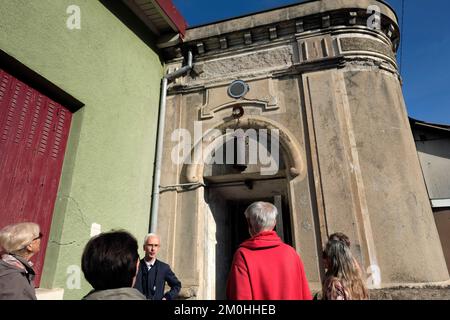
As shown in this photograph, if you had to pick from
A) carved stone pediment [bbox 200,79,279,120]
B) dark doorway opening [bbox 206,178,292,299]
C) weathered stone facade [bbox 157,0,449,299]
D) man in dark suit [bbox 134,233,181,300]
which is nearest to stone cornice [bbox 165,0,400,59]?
weathered stone facade [bbox 157,0,449,299]

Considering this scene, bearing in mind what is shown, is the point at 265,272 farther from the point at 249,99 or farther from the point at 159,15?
the point at 159,15

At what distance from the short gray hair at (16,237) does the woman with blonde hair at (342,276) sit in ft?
7.07

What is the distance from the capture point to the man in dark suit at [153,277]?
11.3 feet

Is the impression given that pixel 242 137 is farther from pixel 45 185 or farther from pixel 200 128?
pixel 45 185

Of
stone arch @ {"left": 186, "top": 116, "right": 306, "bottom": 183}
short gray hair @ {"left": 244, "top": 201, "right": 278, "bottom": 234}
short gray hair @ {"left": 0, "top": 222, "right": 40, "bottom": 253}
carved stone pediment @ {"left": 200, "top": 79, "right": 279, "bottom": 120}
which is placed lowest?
short gray hair @ {"left": 0, "top": 222, "right": 40, "bottom": 253}

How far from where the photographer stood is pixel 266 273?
1939 millimetres

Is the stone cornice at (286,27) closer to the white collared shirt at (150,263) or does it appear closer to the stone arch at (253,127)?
the stone arch at (253,127)

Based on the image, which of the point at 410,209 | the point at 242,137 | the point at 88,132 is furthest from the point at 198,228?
the point at 410,209

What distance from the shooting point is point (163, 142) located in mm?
6211

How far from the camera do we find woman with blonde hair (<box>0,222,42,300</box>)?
5.65 ft

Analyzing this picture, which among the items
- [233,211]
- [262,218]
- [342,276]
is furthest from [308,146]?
[262,218]

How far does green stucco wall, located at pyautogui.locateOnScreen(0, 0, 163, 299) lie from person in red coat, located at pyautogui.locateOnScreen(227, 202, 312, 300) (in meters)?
2.85

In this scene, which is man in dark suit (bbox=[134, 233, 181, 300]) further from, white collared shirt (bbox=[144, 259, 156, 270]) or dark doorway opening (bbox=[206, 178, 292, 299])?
dark doorway opening (bbox=[206, 178, 292, 299])

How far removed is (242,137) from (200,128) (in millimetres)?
895
